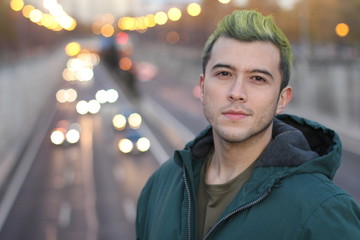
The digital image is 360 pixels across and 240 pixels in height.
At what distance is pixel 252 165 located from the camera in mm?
3699

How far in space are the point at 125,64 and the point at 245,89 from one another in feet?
298

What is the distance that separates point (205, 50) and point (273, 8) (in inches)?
2961

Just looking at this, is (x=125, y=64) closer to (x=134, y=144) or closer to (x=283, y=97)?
(x=134, y=144)

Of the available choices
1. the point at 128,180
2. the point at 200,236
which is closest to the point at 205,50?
the point at 200,236

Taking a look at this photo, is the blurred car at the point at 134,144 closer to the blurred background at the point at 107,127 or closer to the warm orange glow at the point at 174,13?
the blurred background at the point at 107,127

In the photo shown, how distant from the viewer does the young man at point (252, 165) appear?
3.13 meters

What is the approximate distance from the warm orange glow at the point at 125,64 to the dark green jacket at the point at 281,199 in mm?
89098

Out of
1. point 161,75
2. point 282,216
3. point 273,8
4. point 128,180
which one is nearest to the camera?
point 282,216

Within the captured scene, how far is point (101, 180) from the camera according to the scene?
3906 centimetres

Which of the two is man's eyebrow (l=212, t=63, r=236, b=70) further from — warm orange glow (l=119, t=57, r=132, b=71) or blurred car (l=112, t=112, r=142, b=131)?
warm orange glow (l=119, t=57, r=132, b=71)

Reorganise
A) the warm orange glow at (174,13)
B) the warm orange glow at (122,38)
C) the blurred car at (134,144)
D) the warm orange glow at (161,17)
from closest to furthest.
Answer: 1. the blurred car at (134,144)
2. the warm orange glow at (174,13)
3. the warm orange glow at (161,17)
4. the warm orange glow at (122,38)

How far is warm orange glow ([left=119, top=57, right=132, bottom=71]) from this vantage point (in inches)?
3654

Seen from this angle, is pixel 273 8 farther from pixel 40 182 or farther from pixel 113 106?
pixel 40 182

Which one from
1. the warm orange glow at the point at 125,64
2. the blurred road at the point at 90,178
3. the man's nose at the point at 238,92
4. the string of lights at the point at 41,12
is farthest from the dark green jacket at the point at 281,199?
the warm orange glow at the point at 125,64
